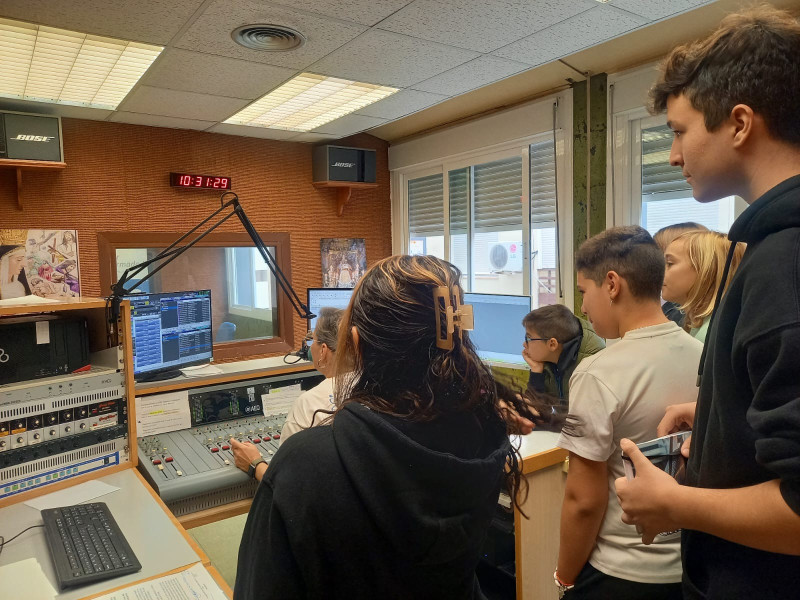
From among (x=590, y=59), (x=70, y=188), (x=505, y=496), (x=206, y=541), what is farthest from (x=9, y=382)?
(x=590, y=59)

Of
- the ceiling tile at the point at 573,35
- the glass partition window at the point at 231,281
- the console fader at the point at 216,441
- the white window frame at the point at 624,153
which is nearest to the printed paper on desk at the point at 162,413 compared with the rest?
the console fader at the point at 216,441

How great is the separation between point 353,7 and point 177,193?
2509 mm

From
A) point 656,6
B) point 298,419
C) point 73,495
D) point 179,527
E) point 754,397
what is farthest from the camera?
point 656,6

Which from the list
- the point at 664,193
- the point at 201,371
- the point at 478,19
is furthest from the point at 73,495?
the point at 664,193

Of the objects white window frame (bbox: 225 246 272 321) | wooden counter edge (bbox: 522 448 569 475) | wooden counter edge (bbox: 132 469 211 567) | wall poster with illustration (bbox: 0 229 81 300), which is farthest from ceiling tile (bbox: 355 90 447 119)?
wooden counter edge (bbox: 132 469 211 567)

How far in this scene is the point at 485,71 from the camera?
304cm

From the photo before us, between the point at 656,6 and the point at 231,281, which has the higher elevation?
the point at 656,6

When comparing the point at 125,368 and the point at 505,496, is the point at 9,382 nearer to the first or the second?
the point at 125,368

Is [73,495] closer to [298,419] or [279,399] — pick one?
[298,419]

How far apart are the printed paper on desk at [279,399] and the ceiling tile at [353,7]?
1574 millimetres

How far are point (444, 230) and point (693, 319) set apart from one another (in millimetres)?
2889

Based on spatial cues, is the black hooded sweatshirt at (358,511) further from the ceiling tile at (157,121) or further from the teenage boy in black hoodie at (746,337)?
the ceiling tile at (157,121)

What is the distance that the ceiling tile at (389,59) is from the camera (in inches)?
101

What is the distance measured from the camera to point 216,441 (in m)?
2.11
